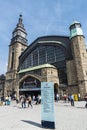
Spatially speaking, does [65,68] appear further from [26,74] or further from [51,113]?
[51,113]

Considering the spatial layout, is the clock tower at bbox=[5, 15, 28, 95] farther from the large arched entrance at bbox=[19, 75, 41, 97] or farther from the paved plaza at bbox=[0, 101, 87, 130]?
the paved plaza at bbox=[0, 101, 87, 130]

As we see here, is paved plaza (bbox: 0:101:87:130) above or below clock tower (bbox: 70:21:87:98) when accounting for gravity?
below

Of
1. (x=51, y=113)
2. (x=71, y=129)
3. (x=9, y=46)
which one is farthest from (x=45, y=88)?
(x=9, y=46)

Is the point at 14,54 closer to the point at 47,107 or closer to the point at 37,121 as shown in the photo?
the point at 37,121

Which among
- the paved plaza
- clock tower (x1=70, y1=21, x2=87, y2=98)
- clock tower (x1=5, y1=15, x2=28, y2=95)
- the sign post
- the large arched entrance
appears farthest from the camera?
clock tower (x1=5, y1=15, x2=28, y2=95)

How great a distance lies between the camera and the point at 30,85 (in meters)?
38.0

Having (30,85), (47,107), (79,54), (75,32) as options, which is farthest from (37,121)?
(75,32)

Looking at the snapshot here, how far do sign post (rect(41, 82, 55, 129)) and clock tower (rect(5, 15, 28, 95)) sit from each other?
33592mm

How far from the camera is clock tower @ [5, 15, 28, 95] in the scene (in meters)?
44.7

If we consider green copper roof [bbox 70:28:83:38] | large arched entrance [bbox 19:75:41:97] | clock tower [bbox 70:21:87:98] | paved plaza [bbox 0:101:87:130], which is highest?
green copper roof [bbox 70:28:83:38]

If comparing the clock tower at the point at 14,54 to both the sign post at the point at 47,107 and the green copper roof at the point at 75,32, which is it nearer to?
the green copper roof at the point at 75,32

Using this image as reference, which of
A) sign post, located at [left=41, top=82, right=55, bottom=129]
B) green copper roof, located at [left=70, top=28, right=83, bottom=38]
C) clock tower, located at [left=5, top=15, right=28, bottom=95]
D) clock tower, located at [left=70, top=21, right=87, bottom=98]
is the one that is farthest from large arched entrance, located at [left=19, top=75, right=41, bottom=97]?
sign post, located at [left=41, top=82, right=55, bottom=129]

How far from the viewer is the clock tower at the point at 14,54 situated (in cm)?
4472

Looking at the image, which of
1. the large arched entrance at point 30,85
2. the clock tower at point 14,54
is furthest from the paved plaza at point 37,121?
the clock tower at point 14,54
